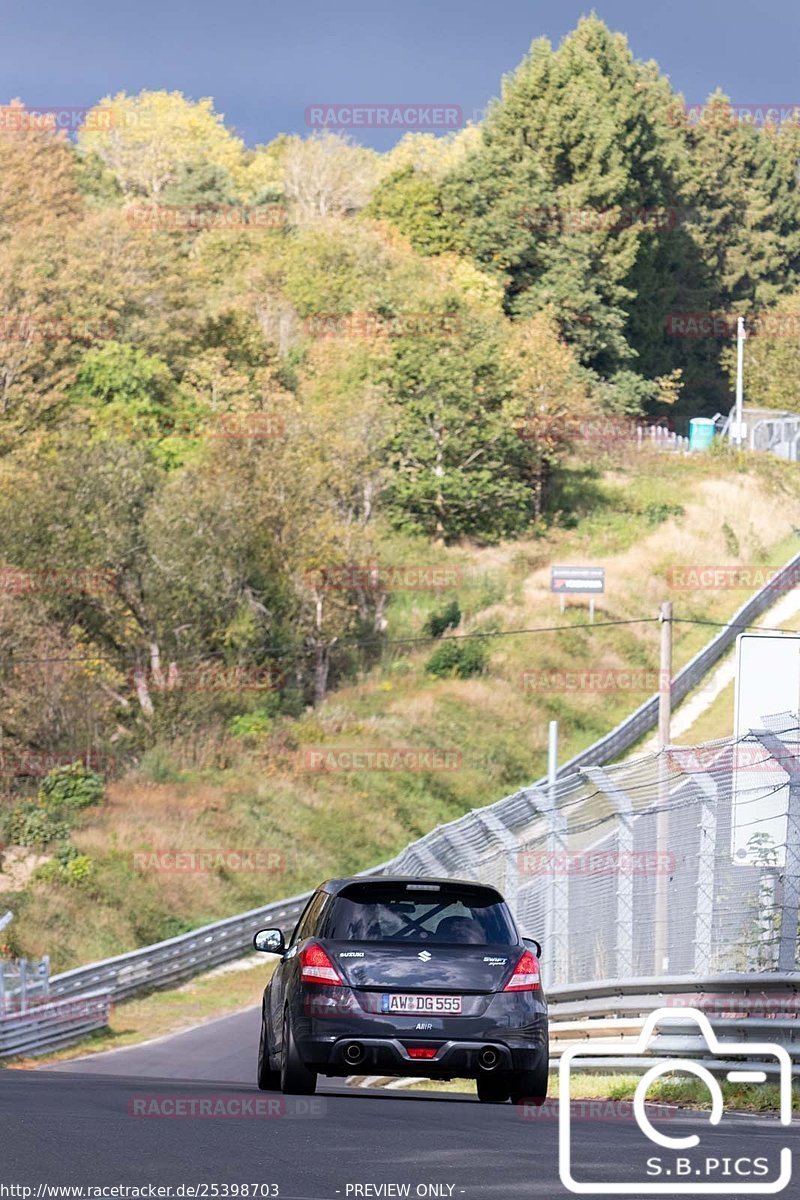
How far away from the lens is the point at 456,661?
66.8 meters

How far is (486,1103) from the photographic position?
13625 mm

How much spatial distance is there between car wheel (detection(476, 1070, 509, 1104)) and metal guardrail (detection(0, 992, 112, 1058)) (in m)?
20.4

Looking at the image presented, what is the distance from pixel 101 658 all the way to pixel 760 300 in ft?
216

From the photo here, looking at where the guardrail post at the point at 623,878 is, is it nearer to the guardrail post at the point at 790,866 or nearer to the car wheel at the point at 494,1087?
the guardrail post at the point at 790,866

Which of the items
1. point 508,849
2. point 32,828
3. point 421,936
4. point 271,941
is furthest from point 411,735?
point 421,936

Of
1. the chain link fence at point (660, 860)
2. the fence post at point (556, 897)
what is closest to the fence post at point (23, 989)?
the chain link fence at point (660, 860)

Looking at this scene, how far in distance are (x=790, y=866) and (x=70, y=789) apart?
42092 millimetres

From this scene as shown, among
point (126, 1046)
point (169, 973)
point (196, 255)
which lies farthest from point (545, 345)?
point (126, 1046)

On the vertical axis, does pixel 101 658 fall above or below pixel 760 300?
below

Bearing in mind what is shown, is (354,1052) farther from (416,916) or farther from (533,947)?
(533,947)

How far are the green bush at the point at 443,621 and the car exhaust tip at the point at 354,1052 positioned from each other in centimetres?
5813

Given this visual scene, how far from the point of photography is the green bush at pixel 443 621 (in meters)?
70.6

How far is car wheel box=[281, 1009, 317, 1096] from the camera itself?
12562 millimetres

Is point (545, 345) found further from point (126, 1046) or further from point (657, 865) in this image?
point (657, 865)
